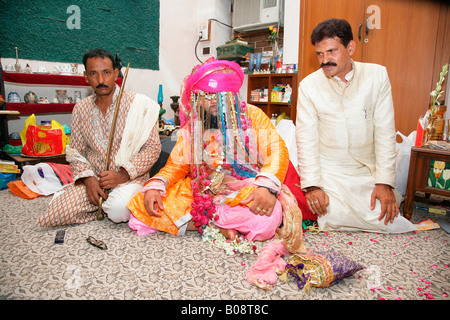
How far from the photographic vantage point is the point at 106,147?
2248 mm

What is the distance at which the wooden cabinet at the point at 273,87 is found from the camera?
163 inches

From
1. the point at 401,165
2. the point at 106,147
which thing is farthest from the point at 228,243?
the point at 401,165

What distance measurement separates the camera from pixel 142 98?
2.33 meters

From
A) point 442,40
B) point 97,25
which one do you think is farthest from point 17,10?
point 442,40

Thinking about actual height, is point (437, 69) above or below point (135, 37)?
below

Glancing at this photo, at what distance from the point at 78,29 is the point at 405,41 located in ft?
13.6

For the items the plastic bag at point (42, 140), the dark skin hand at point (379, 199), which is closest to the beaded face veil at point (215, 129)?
the dark skin hand at point (379, 199)

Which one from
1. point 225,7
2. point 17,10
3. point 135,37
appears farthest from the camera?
point 225,7

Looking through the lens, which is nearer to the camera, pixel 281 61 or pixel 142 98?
pixel 142 98

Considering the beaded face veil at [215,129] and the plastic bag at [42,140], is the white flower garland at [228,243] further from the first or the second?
the plastic bag at [42,140]

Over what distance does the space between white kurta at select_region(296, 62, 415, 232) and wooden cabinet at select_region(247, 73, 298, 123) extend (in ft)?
6.85

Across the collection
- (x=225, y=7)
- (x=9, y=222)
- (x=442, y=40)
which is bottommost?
(x=9, y=222)
